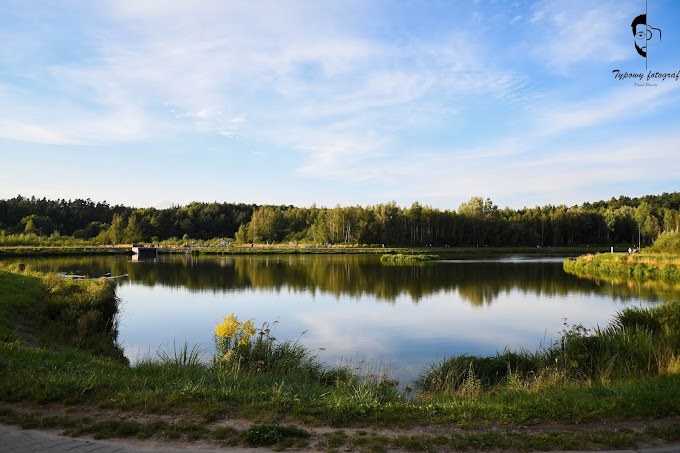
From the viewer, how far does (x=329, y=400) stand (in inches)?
266

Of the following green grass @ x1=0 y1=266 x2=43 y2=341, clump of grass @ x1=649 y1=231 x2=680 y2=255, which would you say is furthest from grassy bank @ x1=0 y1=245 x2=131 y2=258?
clump of grass @ x1=649 y1=231 x2=680 y2=255

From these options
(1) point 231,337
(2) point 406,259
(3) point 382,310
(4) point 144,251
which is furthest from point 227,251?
(1) point 231,337

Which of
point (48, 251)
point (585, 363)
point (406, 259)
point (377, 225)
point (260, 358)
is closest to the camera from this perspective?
point (585, 363)

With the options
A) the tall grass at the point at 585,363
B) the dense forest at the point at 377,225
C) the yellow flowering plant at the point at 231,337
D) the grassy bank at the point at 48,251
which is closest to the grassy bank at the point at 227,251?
the grassy bank at the point at 48,251

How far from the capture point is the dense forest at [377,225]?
91.5m

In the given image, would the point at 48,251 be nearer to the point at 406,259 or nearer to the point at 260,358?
the point at 406,259

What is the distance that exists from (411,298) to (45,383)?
1936cm

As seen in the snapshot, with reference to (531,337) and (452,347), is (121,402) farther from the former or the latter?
(531,337)

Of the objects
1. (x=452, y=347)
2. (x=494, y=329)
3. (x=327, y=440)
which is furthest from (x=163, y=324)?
(x=327, y=440)

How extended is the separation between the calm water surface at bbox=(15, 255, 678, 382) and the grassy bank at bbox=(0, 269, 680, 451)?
3069 millimetres

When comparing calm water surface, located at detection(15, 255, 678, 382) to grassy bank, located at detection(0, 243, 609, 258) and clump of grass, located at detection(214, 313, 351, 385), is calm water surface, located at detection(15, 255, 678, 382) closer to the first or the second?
clump of grass, located at detection(214, 313, 351, 385)

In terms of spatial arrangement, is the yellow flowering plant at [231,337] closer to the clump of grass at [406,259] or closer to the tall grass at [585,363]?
the tall grass at [585,363]

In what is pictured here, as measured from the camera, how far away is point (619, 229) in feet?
330

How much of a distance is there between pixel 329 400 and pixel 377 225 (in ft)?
279
